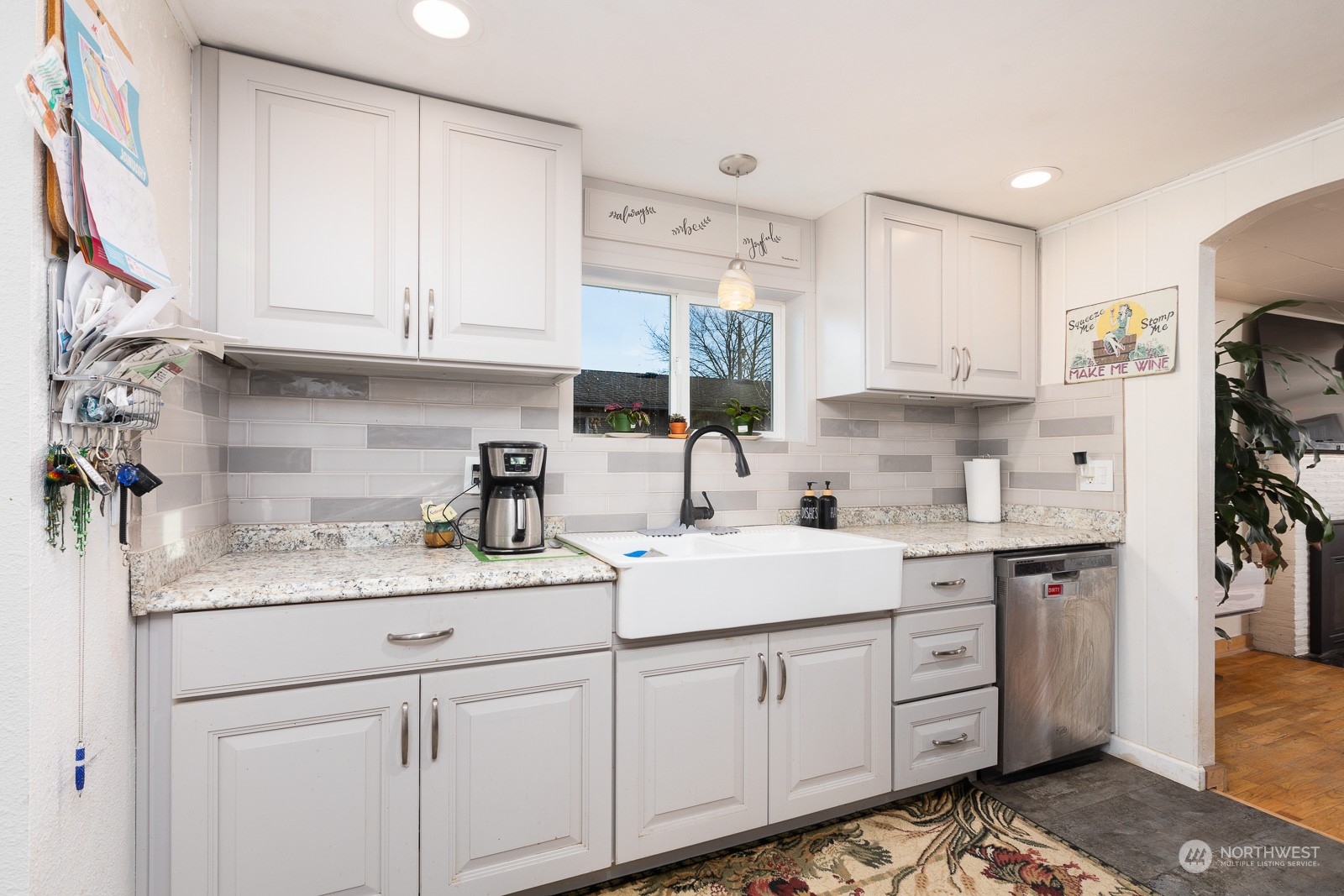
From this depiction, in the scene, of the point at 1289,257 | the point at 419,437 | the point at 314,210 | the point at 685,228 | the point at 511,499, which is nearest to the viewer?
the point at 314,210

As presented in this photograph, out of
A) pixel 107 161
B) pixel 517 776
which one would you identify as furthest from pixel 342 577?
pixel 107 161

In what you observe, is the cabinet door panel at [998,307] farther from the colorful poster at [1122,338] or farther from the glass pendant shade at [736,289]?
the glass pendant shade at [736,289]

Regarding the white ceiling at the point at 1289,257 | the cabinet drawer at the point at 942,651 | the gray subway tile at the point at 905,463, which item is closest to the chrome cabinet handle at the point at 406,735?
the cabinet drawer at the point at 942,651

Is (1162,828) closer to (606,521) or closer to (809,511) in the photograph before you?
(809,511)

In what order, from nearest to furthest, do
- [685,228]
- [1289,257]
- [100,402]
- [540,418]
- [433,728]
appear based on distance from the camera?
[100,402] < [433,728] < [540,418] < [685,228] < [1289,257]

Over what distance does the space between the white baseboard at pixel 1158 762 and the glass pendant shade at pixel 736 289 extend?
226 centimetres

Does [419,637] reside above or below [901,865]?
above

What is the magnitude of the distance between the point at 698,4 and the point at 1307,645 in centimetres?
491

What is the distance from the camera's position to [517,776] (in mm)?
1610

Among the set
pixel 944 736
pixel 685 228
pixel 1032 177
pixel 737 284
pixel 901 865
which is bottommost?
pixel 901 865

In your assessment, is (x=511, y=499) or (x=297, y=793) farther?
(x=511, y=499)

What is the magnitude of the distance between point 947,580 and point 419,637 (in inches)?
66.4

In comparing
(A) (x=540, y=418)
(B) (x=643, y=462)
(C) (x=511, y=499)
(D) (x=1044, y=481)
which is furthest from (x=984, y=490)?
(C) (x=511, y=499)

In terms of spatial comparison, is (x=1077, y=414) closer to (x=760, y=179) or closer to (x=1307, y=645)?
(x=760, y=179)
